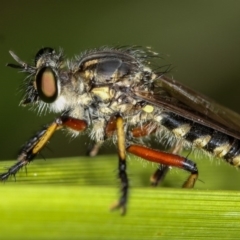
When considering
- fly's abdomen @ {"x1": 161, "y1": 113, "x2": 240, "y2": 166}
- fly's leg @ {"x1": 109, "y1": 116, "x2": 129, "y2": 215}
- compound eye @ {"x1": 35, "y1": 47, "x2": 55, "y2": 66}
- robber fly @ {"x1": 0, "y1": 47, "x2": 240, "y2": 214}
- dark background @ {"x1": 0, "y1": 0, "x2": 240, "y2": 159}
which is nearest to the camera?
fly's leg @ {"x1": 109, "y1": 116, "x2": 129, "y2": 215}

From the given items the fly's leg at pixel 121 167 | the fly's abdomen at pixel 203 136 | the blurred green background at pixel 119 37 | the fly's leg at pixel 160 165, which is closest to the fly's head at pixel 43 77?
the fly's leg at pixel 121 167

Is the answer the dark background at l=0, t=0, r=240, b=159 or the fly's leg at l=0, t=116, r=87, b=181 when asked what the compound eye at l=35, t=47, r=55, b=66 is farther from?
the dark background at l=0, t=0, r=240, b=159

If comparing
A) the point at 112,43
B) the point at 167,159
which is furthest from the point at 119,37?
the point at 167,159

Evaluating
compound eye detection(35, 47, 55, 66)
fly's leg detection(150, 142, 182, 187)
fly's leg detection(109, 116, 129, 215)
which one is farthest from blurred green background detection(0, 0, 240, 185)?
fly's leg detection(109, 116, 129, 215)

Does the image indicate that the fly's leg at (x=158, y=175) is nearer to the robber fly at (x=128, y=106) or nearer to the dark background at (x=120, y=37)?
the robber fly at (x=128, y=106)

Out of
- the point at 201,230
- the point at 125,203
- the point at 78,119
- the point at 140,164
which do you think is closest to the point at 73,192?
the point at 125,203

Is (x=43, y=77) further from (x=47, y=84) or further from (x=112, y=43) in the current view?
(x=112, y=43)
